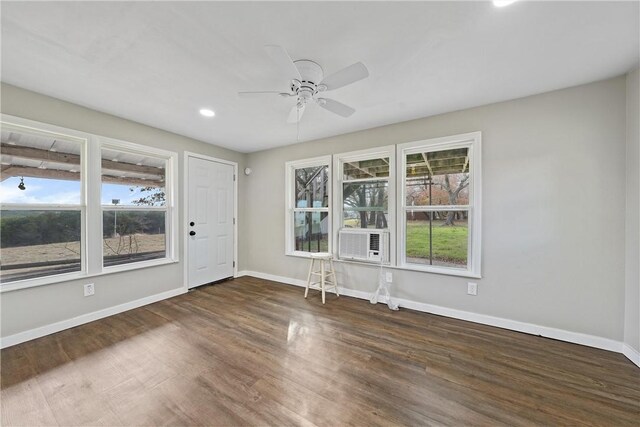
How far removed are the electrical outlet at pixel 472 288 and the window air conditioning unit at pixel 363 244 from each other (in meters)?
0.95

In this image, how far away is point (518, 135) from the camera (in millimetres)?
2506

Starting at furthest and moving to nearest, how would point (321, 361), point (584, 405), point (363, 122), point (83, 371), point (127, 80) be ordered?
1. point (363, 122)
2. point (127, 80)
3. point (321, 361)
4. point (83, 371)
5. point (584, 405)

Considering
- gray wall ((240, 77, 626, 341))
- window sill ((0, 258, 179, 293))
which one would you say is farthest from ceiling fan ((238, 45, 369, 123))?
window sill ((0, 258, 179, 293))

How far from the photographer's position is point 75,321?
257cm

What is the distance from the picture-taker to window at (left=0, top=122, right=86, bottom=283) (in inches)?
90.2

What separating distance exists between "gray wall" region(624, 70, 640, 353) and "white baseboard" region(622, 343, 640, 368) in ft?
0.08

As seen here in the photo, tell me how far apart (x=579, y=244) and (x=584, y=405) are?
1378 millimetres

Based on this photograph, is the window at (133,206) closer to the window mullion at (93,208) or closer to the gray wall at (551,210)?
the window mullion at (93,208)

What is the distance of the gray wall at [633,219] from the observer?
1.95 m

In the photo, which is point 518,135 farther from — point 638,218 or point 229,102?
point 229,102

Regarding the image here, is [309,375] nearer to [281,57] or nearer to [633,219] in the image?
[281,57]

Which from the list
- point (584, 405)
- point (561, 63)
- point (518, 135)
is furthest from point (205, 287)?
point (561, 63)

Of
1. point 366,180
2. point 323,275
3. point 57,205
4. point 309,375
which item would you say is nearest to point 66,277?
point 57,205

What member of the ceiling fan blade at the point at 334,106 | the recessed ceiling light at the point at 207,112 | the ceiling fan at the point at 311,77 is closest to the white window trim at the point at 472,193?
the ceiling fan blade at the point at 334,106
